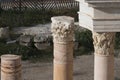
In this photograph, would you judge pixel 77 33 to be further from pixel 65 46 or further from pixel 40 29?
pixel 65 46

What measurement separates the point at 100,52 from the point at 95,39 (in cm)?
21

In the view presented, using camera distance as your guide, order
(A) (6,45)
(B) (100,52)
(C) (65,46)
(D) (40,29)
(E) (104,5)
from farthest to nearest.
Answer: (D) (40,29), (A) (6,45), (C) (65,46), (B) (100,52), (E) (104,5)

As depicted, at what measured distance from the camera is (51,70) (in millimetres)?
14305

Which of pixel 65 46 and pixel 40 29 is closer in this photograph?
pixel 65 46

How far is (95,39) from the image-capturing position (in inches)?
242

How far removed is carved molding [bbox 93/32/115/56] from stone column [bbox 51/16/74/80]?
601mm

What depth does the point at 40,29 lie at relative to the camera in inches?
666

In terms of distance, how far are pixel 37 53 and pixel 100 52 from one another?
32.2 ft

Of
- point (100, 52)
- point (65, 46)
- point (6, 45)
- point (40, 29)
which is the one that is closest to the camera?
point (100, 52)

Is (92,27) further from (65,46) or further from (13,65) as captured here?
(13,65)

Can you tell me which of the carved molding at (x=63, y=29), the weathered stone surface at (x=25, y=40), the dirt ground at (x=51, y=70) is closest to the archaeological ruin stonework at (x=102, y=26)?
the carved molding at (x=63, y=29)

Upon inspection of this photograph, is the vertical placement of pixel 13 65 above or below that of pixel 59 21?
below

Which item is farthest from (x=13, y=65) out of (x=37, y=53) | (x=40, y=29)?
(x=40, y=29)

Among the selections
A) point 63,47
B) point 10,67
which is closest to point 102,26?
point 63,47
